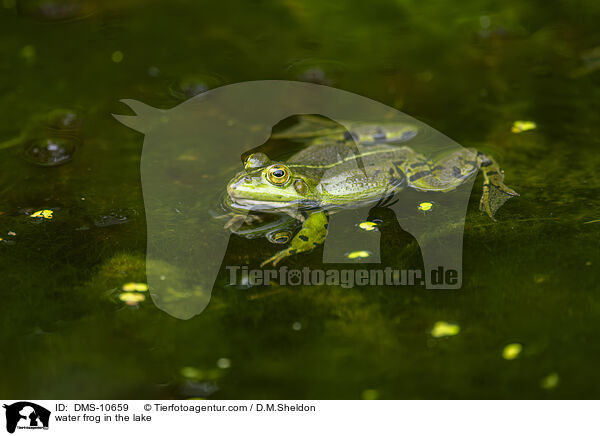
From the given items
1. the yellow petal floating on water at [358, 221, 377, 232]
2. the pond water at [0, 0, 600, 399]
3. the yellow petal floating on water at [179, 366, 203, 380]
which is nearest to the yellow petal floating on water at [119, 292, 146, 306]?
the pond water at [0, 0, 600, 399]

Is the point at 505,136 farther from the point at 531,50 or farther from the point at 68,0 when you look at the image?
the point at 68,0

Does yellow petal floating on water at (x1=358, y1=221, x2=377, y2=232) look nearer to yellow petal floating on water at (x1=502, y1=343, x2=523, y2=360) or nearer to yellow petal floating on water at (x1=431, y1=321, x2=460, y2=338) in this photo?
yellow petal floating on water at (x1=431, y1=321, x2=460, y2=338)

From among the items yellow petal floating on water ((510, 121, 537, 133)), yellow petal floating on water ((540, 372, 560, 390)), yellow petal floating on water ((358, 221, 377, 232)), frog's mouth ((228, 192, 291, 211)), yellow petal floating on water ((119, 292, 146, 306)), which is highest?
yellow petal floating on water ((510, 121, 537, 133))

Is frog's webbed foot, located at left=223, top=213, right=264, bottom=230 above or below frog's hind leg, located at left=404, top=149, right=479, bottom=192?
below

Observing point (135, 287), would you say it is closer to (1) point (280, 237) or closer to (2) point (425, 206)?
(1) point (280, 237)

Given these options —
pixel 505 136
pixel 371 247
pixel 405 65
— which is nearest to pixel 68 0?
pixel 405 65
